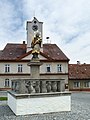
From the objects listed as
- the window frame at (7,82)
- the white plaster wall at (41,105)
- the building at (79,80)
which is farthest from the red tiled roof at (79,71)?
the white plaster wall at (41,105)

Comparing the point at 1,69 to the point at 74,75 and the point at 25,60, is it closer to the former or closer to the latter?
the point at 25,60

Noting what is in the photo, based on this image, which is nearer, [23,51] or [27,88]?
[27,88]

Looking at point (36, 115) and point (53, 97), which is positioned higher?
point (53, 97)

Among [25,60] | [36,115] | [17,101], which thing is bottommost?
[36,115]

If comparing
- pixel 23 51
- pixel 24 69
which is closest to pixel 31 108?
pixel 24 69

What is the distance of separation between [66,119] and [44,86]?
2.31 m

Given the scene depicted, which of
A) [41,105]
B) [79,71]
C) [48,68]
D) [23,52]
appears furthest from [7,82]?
[41,105]

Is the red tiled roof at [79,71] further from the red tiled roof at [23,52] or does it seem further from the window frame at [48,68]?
the window frame at [48,68]

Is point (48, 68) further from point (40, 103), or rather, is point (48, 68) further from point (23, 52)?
point (40, 103)

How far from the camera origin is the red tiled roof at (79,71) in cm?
4381

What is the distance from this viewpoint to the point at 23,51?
43250 millimetres

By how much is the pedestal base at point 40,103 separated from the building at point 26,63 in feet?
94.1

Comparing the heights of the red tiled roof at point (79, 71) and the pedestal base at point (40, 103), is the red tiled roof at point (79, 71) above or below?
above

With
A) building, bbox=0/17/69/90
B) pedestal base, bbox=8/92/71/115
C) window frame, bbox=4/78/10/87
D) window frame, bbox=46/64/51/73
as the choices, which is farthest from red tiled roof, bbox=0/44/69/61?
pedestal base, bbox=8/92/71/115
